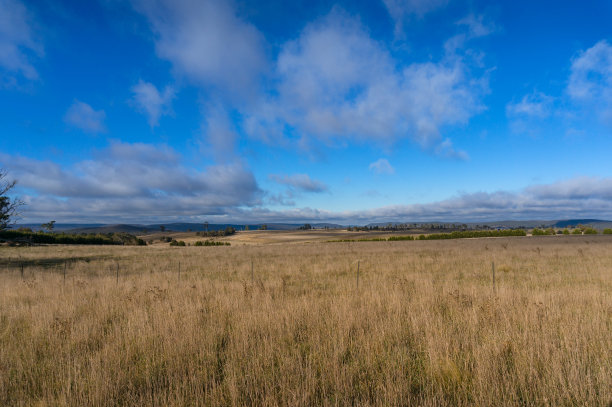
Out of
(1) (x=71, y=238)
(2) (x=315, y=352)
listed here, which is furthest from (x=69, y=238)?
(2) (x=315, y=352)

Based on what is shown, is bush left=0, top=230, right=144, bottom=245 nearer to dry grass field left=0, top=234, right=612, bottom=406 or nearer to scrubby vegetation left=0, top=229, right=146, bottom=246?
scrubby vegetation left=0, top=229, right=146, bottom=246

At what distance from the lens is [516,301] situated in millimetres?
8297

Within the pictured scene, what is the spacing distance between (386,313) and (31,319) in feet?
31.2

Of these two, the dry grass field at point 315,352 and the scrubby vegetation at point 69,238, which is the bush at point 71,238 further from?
the dry grass field at point 315,352

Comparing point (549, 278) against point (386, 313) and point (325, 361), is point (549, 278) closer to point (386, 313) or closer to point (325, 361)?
point (386, 313)

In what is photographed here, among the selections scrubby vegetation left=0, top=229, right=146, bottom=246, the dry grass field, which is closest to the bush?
scrubby vegetation left=0, top=229, right=146, bottom=246

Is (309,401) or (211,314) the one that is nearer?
(309,401)

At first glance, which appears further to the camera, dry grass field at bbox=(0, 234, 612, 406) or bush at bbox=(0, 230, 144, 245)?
bush at bbox=(0, 230, 144, 245)

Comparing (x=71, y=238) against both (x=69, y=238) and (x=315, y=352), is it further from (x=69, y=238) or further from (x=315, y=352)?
(x=315, y=352)

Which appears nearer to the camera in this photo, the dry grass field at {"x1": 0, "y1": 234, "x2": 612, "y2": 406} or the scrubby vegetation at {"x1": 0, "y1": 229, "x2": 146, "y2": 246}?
the dry grass field at {"x1": 0, "y1": 234, "x2": 612, "y2": 406}

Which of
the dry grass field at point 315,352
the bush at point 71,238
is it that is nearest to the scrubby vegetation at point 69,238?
the bush at point 71,238

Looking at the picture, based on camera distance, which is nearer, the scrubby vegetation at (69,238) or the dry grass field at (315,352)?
the dry grass field at (315,352)

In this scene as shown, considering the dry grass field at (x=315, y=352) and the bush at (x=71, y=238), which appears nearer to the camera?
the dry grass field at (x=315, y=352)

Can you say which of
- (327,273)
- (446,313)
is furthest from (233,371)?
(327,273)
